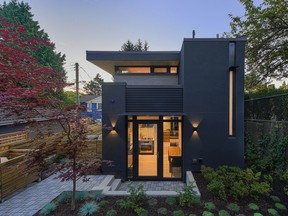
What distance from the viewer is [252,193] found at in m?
4.69

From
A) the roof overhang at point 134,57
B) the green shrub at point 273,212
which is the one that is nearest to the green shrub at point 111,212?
the green shrub at point 273,212

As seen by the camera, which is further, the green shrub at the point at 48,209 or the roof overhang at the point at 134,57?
the roof overhang at the point at 134,57

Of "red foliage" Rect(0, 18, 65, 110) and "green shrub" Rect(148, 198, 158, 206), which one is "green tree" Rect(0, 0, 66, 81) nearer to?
"red foliage" Rect(0, 18, 65, 110)

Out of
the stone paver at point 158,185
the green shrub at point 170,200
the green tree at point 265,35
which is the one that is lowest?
the stone paver at point 158,185

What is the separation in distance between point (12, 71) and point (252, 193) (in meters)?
7.05

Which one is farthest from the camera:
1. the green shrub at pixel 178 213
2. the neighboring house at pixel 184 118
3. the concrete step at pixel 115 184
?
the neighboring house at pixel 184 118

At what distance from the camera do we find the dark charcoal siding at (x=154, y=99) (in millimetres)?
6984

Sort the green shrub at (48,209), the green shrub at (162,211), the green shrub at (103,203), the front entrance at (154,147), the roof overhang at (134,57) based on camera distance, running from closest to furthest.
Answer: the green shrub at (162,211) → the green shrub at (48,209) → the green shrub at (103,203) → the front entrance at (154,147) → the roof overhang at (134,57)

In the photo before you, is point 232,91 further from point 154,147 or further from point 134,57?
point 134,57

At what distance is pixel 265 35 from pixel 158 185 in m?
10.6

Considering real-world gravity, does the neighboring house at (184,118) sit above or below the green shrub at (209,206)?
above

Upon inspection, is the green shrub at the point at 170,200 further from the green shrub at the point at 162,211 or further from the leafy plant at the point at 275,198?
the leafy plant at the point at 275,198

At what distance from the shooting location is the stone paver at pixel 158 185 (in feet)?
20.5

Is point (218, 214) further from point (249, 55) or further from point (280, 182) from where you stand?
point (249, 55)
